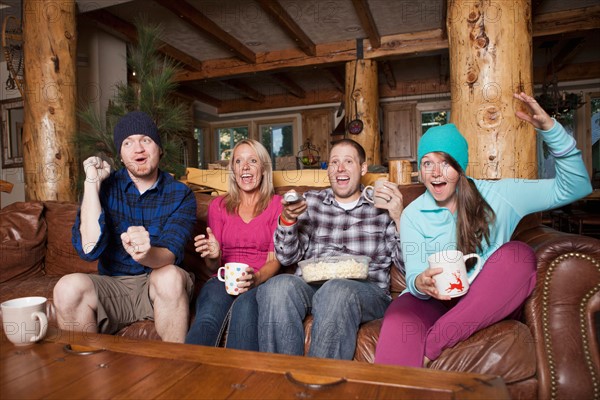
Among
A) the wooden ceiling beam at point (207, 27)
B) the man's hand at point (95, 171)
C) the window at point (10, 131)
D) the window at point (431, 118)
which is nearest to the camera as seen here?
the man's hand at point (95, 171)

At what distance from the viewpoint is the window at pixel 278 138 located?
9.73 meters

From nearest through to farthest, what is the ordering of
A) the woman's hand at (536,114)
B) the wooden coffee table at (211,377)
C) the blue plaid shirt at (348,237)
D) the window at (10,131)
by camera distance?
the wooden coffee table at (211,377), the woman's hand at (536,114), the blue plaid shirt at (348,237), the window at (10,131)

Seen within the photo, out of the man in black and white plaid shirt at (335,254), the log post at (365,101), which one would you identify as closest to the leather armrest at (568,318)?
the man in black and white plaid shirt at (335,254)

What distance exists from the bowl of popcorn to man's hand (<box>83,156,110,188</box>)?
0.92 m

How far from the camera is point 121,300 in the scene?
1723mm

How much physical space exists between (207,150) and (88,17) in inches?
232

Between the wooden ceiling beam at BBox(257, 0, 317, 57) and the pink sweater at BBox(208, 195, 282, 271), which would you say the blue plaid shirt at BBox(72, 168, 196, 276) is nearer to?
the pink sweater at BBox(208, 195, 282, 271)

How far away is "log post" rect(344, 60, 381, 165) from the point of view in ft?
18.2

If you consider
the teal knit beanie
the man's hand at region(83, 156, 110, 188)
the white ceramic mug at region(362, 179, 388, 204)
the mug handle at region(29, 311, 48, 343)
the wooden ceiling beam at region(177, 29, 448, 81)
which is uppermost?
the wooden ceiling beam at region(177, 29, 448, 81)

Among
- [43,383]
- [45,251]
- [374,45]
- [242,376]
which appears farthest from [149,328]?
[374,45]

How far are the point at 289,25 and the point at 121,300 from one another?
155 inches

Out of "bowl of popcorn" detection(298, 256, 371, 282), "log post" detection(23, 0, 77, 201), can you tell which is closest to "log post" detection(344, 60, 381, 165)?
"log post" detection(23, 0, 77, 201)

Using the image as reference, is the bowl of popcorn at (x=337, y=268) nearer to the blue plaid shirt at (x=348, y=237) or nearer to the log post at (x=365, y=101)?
the blue plaid shirt at (x=348, y=237)

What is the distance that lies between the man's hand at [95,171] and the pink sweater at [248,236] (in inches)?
20.9
